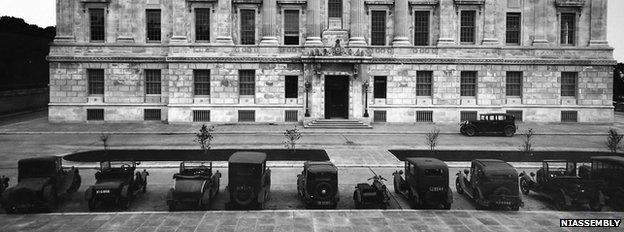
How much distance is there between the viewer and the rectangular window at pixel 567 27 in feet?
145

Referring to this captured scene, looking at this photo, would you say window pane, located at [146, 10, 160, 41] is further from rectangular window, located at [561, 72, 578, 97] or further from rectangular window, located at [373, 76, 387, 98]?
rectangular window, located at [561, 72, 578, 97]

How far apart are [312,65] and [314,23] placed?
135 inches

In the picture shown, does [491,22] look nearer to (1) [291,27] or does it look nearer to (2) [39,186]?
(1) [291,27]

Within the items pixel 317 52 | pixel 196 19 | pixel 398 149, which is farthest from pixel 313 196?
pixel 196 19

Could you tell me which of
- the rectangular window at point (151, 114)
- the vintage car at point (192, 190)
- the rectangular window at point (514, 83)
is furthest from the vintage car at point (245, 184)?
the rectangular window at point (514, 83)

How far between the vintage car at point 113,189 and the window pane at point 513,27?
1381 inches

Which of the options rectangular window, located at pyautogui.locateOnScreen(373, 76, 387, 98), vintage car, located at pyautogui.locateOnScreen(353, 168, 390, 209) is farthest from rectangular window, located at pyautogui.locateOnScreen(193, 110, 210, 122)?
vintage car, located at pyautogui.locateOnScreen(353, 168, 390, 209)

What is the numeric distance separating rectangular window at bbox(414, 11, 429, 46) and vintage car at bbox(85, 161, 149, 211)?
30.0 meters

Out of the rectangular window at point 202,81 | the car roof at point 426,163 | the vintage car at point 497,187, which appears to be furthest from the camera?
the rectangular window at point 202,81

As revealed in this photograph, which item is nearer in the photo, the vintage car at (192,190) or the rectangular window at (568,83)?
the vintage car at (192,190)

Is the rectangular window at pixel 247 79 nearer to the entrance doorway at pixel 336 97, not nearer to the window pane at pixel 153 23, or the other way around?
the entrance doorway at pixel 336 97

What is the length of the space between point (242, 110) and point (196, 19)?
833 centimetres

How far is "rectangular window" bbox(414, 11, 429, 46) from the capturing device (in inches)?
1722

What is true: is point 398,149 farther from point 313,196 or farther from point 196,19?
point 196,19
